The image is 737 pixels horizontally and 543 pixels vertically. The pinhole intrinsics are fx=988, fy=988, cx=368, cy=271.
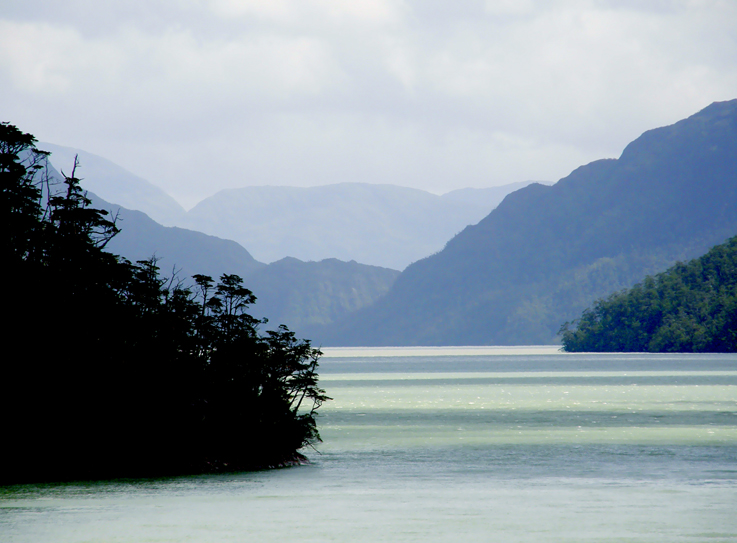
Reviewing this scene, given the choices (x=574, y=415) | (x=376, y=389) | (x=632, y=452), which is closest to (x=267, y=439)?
(x=632, y=452)

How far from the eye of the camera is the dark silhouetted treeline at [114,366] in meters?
28.9

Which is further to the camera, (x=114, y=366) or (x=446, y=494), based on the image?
(x=114, y=366)

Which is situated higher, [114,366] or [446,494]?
[114,366]

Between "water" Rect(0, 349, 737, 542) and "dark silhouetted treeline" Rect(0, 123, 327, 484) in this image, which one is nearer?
"water" Rect(0, 349, 737, 542)

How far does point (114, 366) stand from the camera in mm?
29578

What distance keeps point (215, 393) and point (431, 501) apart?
29.4ft

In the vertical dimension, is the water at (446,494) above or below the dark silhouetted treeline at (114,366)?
below

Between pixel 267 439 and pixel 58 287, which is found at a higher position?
pixel 58 287

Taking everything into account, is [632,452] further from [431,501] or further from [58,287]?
[58,287]

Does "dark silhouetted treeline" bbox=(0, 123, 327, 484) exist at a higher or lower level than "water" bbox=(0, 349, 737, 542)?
higher

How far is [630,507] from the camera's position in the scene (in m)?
23.3

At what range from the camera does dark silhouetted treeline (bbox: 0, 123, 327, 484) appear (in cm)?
2894

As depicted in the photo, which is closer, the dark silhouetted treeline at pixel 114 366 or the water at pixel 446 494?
the water at pixel 446 494

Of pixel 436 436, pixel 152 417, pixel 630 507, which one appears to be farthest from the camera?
pixel 436 436
